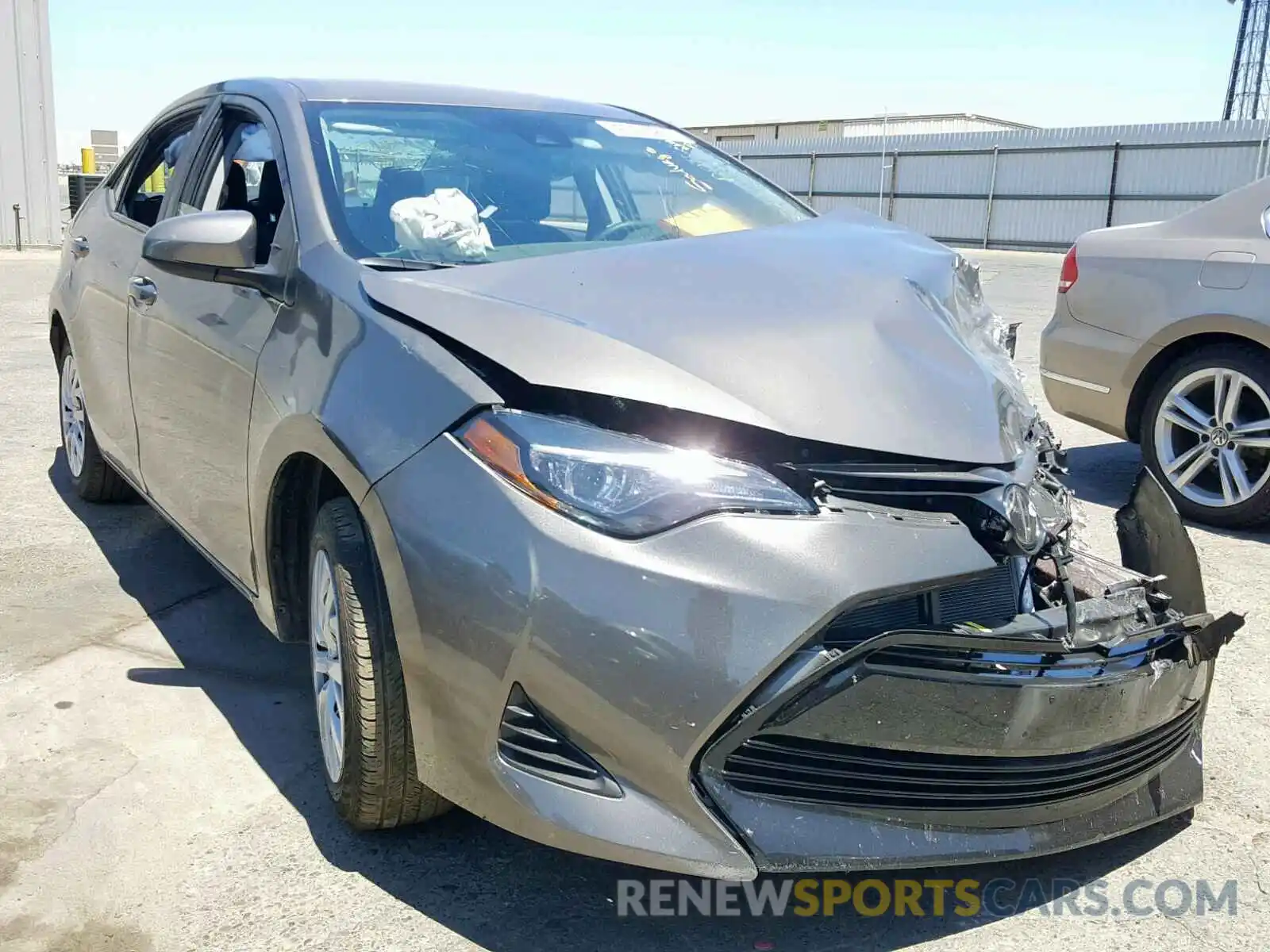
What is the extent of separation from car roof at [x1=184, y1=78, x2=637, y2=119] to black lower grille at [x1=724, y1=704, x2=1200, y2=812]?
7.13 feet

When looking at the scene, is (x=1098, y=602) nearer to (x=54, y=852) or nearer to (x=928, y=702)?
(x=928, y=702)

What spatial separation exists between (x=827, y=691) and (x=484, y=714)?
579 mm

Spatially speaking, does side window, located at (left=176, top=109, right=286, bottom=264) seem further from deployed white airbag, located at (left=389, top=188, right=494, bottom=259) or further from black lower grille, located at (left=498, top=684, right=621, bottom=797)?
black lower grille, located at (left=498, top=684, right=621, bottom=797)

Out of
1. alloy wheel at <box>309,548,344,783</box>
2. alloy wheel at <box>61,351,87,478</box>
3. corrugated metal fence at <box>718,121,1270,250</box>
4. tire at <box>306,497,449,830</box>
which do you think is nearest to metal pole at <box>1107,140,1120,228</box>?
corrugated metal fence at <box>718,121,1270,250</box>

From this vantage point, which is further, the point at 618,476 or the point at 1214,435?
the point at 1214,435

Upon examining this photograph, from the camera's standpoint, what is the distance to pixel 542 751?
1970mm

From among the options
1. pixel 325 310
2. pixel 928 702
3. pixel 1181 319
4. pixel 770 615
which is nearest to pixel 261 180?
pixel 325 310

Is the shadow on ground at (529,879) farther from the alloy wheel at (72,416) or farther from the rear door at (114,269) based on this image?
the alloy wheel at (72,416)

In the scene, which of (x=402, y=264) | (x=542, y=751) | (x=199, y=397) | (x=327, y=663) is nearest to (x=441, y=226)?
(x=402, y=264)

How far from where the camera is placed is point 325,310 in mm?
2479

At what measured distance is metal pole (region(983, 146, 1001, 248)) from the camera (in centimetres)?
2695

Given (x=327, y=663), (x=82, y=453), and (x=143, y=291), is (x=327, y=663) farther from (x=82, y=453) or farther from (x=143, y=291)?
(x=82, y=453)

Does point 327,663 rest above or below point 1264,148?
below

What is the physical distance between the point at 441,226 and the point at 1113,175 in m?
25.4
